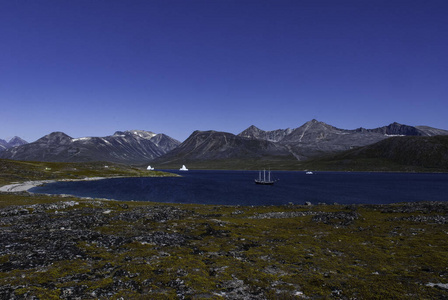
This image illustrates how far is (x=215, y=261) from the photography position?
21.1 meters

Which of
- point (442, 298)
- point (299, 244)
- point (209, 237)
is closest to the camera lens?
point (442, 298)

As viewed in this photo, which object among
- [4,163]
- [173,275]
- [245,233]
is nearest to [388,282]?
[173,275]

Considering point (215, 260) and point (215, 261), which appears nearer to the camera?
point (215, 261)

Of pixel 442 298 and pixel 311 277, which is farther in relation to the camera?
pixel 311 277

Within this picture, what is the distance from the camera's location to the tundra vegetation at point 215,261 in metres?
15.6

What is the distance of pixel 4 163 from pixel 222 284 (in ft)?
773

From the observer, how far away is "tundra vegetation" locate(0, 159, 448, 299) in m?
15.6

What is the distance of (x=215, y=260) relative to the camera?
21.3 meters

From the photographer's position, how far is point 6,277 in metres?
16.5

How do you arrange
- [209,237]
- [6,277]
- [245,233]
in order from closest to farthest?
[6,277]
[209,237]
[245,233]

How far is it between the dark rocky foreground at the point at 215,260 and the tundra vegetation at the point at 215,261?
0.07 meters

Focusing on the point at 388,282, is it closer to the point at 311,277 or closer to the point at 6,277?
the point at 311,277

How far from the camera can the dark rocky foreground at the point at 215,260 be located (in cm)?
1559

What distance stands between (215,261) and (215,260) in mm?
235
